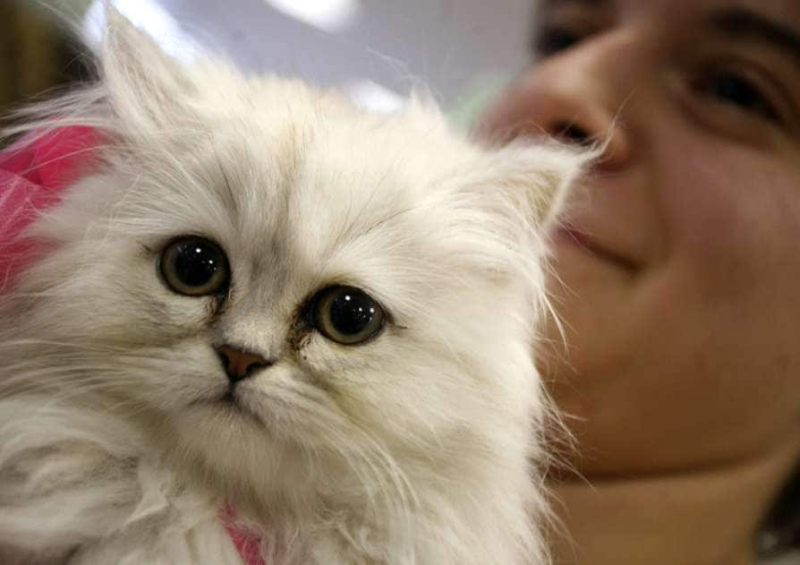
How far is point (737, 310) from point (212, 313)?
2.56ft

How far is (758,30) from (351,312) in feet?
2.68

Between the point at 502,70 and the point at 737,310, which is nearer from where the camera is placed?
the point at 737,310

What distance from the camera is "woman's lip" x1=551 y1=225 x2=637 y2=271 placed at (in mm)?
1063

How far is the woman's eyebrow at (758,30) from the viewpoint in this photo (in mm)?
1031

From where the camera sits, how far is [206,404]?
632 millimetres

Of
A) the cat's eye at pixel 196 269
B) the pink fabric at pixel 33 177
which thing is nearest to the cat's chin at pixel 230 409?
the cat's eye at pixel 196 269

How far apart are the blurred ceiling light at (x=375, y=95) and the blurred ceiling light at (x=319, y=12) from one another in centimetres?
17

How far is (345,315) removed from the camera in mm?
660

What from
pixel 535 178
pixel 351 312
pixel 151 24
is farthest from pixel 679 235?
pixel 151 24

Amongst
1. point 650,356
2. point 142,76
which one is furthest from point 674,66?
point 142,76

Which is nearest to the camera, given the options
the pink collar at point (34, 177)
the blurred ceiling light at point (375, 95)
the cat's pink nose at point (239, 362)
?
the cat's pink nose at point (239, 362)

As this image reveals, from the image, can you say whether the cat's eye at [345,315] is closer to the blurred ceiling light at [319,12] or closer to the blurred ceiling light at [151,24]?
the blurred ceiling light at [151,24]

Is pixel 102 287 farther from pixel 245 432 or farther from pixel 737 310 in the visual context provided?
pixel 737 310

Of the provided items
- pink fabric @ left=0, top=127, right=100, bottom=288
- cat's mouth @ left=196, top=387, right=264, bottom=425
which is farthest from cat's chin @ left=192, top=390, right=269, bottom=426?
pink fabric @ left=0, top=127, right=100, bottom=288
